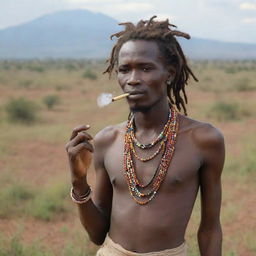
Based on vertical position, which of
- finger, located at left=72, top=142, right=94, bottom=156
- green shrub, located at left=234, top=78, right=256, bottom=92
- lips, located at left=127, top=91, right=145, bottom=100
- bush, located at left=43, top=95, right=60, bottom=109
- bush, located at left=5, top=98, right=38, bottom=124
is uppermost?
lips, located at left=127, top=91, right=145, bottom=100

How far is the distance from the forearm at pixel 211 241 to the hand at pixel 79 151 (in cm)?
61

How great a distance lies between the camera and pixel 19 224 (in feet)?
22.9

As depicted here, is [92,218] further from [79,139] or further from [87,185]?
[79,139]

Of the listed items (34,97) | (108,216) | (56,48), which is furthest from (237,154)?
(56,48)

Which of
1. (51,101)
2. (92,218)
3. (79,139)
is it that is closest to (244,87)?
(51,101)

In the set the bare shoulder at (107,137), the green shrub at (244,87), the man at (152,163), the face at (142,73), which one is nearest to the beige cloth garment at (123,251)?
the man at (152,163)

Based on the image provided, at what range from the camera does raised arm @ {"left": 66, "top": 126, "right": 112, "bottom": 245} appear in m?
2.06

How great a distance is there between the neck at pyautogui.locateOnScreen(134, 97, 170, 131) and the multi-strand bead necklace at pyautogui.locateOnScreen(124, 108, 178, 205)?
0.10 feet

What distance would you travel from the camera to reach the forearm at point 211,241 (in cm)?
228

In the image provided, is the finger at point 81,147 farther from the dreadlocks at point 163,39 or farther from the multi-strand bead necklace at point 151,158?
the dreadlocks at point 163,39

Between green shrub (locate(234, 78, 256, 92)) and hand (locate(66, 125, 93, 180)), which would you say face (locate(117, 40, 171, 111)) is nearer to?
hand (locate(66, 125, 93, 180))

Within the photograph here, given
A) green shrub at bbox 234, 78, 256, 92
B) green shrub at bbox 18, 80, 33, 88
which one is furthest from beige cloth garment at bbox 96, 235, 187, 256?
green shrub at bbox 18, 80, 33, 88

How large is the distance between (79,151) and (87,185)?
203mm

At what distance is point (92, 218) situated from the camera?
228cm
